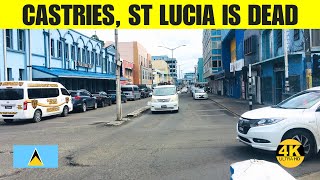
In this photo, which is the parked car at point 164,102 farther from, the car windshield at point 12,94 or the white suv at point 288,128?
the white suv at point 288,128

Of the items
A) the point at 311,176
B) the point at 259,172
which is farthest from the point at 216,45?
the point at 259,172

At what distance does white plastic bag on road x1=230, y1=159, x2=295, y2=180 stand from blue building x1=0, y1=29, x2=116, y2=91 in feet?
75.6

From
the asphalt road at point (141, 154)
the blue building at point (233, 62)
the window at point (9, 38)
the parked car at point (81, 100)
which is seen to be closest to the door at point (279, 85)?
the blue building at point (233, 62)

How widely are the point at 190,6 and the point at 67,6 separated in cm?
236

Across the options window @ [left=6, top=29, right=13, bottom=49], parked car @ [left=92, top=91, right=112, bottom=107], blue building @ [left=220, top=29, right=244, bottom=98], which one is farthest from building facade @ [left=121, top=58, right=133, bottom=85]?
window @ [left=6, top=29, right=13, bottom=49]

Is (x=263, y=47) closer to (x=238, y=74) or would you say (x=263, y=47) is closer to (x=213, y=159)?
(x=238, y=74)

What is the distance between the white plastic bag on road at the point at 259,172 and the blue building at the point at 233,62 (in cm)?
2640

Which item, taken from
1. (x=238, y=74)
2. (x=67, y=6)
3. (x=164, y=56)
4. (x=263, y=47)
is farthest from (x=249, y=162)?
(x=164, y=56)

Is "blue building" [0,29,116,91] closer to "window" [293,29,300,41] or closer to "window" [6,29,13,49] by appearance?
"window" [6,29,13,49]

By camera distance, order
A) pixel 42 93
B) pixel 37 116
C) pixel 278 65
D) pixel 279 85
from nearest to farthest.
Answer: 1. pixel 37 116
2. pixel 42 93
3. pixel 278 65
4. pixel 279 85

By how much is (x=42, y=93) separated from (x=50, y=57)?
1305 centimetres

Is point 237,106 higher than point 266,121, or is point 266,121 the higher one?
point 266,121

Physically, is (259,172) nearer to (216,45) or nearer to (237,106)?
(237,106)

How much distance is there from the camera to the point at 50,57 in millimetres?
29875
